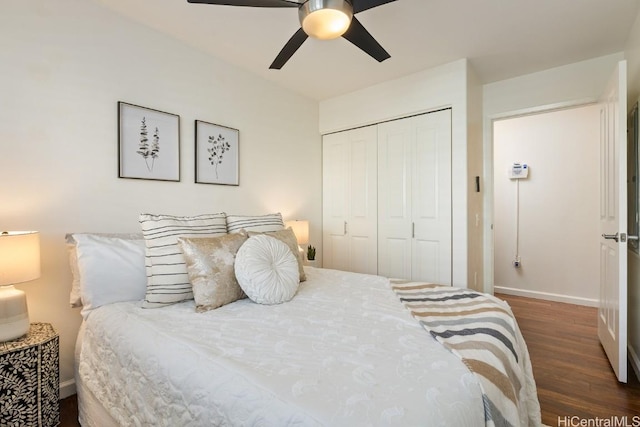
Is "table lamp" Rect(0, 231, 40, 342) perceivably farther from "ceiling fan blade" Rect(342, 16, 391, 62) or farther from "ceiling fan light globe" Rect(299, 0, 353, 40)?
"ceiling fan blade" Rect(342, 16, 391, 62)

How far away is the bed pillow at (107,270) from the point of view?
64.2 inches

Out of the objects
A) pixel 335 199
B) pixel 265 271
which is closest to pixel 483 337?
pixel 265 271

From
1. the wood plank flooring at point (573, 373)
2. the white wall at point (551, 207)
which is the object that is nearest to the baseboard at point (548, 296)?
the white wall at point (551, 207)

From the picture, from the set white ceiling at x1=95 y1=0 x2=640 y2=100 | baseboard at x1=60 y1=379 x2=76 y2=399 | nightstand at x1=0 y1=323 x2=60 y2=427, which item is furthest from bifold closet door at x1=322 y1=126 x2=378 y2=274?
nightstand at x1=0 y1=323 x2=60 y2=427

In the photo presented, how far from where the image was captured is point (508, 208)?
4445mm

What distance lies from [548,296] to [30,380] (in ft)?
16.7

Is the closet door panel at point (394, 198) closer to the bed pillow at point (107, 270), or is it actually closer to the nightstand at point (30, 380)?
the bed pillow at point (107, 270)

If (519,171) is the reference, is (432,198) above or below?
below

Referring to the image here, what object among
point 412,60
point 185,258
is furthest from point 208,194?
point 412,60

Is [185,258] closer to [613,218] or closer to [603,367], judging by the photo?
[613,218]

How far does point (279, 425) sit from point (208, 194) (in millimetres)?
2207

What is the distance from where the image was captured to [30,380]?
1415 mm

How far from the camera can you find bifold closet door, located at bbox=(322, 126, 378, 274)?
3.50 metres

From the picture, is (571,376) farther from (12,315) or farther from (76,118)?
(76,118)
